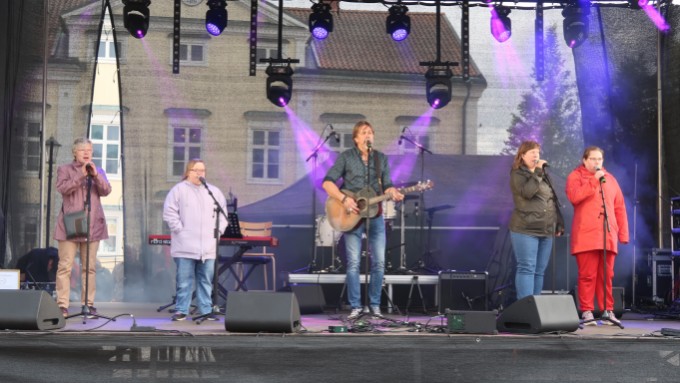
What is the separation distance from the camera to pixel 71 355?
643 centimetres

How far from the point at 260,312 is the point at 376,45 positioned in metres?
6.16

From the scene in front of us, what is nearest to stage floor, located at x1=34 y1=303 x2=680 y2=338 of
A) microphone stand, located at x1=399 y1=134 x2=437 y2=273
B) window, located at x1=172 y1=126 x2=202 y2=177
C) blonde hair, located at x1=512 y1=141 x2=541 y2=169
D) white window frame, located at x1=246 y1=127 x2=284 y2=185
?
microphone stand, located at x1=399 y1=134 x2=437 y2=273

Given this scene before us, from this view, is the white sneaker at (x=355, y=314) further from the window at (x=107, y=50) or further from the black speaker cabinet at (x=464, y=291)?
the window at (x=107, y=50)

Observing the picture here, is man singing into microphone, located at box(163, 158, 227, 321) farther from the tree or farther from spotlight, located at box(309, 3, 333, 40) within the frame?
the tree

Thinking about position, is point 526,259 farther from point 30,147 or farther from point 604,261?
point 30,147

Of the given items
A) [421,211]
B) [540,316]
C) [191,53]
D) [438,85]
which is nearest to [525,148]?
[540,316]

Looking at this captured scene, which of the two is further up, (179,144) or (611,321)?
(179,144)

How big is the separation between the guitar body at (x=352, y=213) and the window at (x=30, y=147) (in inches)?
179

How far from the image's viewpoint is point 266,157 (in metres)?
12.0

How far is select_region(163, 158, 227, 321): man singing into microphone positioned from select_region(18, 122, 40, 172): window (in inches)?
126

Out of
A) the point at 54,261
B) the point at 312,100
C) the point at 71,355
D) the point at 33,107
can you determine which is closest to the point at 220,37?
the point at 312,100

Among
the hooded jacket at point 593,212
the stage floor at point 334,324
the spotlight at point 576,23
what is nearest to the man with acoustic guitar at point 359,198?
the stage floor at point 334,324

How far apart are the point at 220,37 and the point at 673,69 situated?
5.82 meters

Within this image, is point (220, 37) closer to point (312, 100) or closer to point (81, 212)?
point (312, 100)
